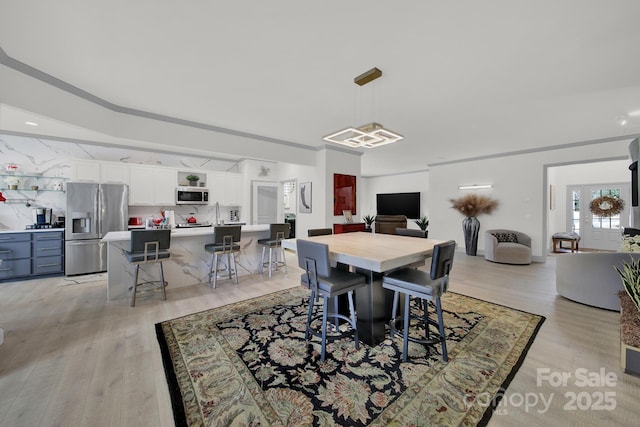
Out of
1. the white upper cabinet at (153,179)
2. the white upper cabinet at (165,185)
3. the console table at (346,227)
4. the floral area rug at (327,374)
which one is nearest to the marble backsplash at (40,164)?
the white upper cabinet at (153,179)

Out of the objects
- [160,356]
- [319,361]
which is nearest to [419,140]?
[319,361]

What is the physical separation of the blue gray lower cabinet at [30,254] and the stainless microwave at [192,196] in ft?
6.41

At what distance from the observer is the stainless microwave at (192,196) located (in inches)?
215

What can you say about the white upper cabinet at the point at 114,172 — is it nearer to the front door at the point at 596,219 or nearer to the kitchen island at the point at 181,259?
the kitchen island at the point at 181,259

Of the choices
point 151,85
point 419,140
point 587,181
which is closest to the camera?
point 151,85

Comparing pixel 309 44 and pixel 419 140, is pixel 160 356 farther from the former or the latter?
pixel 419 140

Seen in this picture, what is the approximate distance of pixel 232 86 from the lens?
2.80 m

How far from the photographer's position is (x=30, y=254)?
3932 millimetres

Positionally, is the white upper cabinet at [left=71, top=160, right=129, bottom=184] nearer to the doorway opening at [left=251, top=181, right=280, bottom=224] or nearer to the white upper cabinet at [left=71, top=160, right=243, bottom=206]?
the white upper cabinet at [left=71, top=160, right=243, bottom=206]

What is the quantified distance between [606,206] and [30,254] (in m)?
12.7

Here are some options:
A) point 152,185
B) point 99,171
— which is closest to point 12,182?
point 99,171

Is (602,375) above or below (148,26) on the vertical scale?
below

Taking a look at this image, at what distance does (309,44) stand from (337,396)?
2.67 m

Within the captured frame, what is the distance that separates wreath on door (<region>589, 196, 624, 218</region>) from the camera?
640 centimetres
